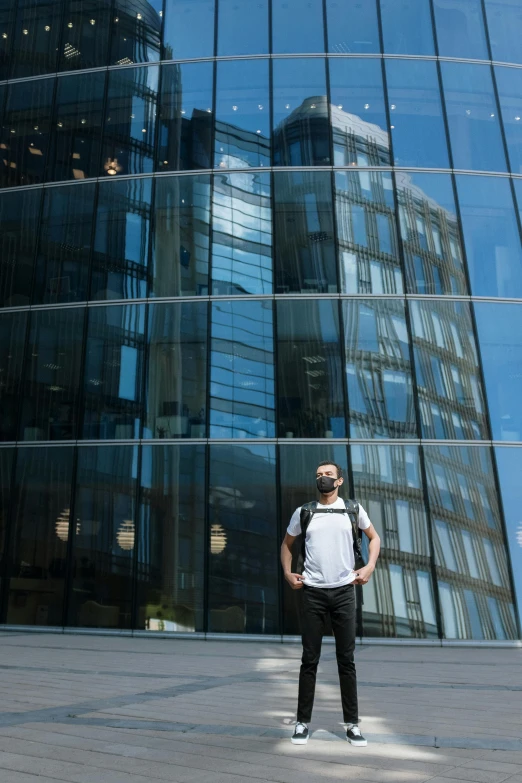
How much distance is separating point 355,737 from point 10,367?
44.7 ft

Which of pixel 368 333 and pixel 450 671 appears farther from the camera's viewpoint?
pixel 368 333

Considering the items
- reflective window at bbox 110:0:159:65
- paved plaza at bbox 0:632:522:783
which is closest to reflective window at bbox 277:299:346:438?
paved plaza at bbox 0:632:522:783

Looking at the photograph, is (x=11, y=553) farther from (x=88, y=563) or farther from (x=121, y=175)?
(x=121, y=175)

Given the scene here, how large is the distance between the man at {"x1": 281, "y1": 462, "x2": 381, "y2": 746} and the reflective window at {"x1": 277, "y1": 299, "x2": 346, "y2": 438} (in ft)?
31.4

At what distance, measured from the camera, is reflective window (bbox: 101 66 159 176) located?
17047 millimetres

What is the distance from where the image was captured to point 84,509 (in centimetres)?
1497

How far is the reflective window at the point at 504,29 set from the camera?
17688mm

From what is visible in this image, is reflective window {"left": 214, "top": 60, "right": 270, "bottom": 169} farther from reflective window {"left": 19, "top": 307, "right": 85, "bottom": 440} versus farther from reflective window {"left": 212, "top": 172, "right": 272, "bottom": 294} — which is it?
reflective window {"left": 19, "top": 307, "right": 85, "bottom": 440}

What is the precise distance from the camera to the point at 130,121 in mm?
17344

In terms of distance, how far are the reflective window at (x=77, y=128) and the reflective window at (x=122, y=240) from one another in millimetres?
984

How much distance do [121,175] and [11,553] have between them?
9084 mm

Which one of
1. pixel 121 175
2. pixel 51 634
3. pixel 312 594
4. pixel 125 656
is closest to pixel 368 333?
pixel 121 175

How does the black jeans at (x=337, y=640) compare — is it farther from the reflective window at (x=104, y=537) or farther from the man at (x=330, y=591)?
the reflective window at (x=104, y=537)

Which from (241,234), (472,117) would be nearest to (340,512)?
(241,234)
